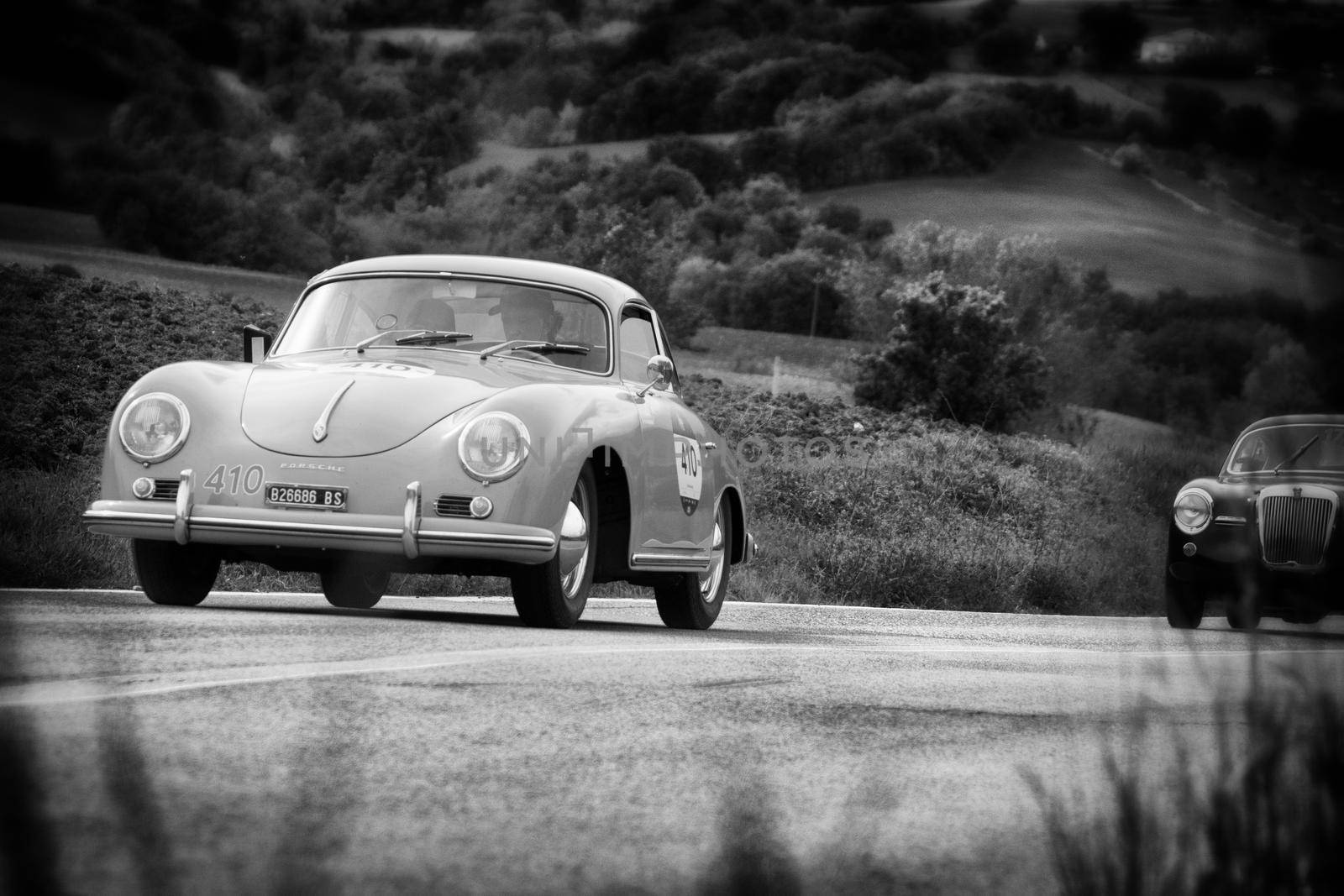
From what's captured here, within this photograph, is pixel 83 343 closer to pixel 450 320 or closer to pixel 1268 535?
pixel 1268 535

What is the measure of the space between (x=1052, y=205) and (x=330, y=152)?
4114 centimetres

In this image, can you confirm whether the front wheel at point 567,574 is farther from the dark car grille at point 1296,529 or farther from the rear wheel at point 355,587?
the dark car grille at point 1296,529

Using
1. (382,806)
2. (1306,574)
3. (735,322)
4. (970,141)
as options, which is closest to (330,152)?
(735,322)

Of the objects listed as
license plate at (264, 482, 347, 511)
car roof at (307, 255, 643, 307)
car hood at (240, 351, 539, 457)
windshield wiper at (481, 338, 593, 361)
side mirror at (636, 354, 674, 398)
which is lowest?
license plate at (264, 482, 347, 511)

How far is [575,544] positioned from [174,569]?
76.4 inches

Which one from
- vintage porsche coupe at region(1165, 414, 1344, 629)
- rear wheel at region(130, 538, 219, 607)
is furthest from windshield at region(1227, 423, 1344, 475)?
rear wheel at region(130, 538, 219, 607)

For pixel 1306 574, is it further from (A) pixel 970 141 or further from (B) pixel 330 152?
(A) pixel 970 141

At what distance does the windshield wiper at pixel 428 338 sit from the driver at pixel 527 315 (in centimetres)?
32

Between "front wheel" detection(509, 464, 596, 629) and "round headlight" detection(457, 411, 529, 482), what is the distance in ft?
1.14

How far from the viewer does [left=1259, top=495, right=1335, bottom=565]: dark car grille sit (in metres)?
14.7

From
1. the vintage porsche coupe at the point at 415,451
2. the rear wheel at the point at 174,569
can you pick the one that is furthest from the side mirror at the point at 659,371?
the rear wheel at the point at 174,569

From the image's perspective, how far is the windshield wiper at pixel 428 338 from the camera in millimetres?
10148

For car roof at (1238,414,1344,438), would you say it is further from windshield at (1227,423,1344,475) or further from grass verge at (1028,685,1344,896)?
grass verge at (1028,685,1344,896)

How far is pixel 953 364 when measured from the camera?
1911 inches
